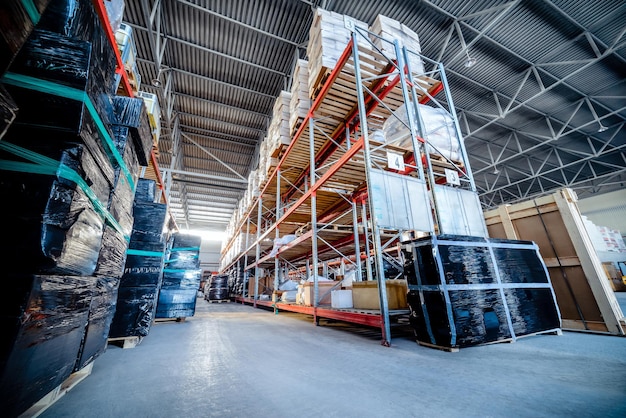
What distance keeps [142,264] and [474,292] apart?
408 cm

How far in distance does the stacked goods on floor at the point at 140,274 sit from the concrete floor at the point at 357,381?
284 millimetres

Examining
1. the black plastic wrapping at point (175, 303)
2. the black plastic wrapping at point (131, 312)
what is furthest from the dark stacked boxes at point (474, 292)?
the black plastic wrapping at point (175, 303)

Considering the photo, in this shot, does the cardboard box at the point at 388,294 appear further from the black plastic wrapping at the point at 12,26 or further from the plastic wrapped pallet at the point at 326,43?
the plastic wrapped pallet at the point at 326,43

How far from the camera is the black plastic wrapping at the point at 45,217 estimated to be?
41.6 inches

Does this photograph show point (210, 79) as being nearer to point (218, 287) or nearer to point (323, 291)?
point (218, 287)

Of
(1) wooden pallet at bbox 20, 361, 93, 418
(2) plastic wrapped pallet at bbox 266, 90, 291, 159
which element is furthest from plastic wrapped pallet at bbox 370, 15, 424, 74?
(1) wooden pallet at bbox 20, 361, 93, 418

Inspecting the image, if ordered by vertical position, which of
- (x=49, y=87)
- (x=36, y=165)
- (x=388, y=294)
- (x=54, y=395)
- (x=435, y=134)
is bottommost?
(x=54, y=395)

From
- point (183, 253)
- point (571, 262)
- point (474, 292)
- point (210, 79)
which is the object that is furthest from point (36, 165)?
point (210, 79)

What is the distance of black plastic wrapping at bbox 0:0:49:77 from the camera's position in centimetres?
88

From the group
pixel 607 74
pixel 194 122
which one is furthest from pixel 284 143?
pixel 607 74

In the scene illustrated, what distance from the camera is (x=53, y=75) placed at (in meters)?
1.22

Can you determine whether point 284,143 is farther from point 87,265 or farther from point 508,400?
point 508,400

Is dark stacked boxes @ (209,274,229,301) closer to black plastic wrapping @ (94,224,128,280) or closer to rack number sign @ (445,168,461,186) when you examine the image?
black plastic wrapping @ (94,224,128,280)

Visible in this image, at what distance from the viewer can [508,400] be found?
1493 mm
